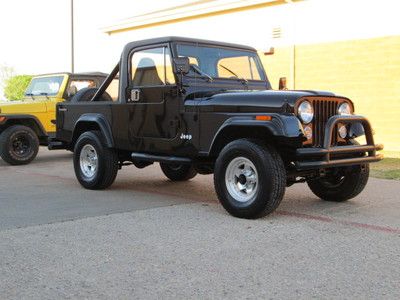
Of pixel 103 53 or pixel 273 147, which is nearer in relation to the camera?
pixel 273 147

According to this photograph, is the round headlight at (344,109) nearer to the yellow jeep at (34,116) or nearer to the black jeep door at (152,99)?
the black jeep door at (152,99)

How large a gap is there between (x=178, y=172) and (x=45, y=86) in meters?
5.34

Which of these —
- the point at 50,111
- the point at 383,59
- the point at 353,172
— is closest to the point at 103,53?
the point at 50,111

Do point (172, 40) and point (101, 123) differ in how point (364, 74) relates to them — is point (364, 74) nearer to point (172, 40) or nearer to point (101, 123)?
point (172, 40)

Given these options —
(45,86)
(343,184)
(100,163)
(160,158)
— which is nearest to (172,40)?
(160,158)

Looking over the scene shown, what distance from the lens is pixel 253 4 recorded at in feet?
53.1

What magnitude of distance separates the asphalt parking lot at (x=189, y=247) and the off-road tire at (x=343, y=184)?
0.52 feet

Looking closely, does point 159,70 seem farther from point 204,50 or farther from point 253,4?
point 253,4

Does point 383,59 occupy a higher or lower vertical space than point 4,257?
higher

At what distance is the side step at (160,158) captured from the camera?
669 cm

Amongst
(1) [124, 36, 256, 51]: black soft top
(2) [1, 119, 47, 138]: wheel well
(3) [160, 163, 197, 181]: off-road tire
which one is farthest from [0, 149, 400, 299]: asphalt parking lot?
(2) [1, 119, 47, 138]: wheel well

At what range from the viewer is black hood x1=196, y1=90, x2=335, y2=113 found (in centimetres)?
575

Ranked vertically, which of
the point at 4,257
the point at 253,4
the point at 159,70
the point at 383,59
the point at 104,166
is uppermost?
the point at 253,4

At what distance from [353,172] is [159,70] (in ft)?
9.16
